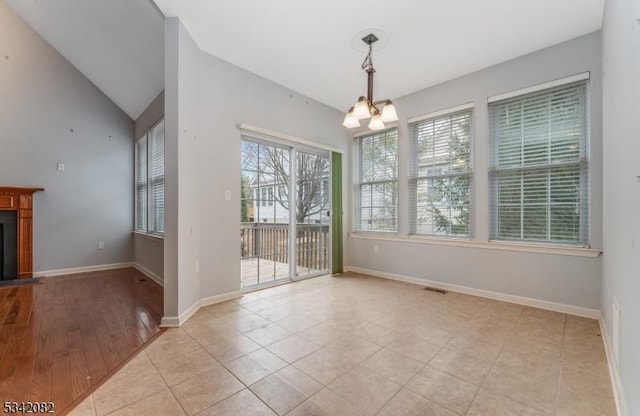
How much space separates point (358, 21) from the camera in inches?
104

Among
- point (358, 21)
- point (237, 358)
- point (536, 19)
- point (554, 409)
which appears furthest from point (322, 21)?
A: point (554, 409)

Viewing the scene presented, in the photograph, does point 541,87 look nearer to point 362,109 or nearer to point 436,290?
point 362,109

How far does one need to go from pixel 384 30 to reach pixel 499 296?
3.26 meters

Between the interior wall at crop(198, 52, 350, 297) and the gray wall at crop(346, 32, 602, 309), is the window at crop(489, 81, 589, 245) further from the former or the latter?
the interior wall at crop(198, 52, 350, 297)

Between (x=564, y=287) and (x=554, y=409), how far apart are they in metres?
1.92

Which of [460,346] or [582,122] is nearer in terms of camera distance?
[460,346]

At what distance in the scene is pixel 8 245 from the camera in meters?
4.20

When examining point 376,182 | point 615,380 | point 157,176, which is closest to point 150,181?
point 157,176

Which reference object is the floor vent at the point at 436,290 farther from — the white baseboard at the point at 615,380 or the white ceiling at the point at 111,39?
the white ceiling at the point at 111,39

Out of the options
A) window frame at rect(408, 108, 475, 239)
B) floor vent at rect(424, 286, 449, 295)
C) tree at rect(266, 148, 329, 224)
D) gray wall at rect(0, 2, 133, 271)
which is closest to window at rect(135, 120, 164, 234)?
gray wall at rect(0, 2, 133, 271)

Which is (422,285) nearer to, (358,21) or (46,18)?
(358,21)

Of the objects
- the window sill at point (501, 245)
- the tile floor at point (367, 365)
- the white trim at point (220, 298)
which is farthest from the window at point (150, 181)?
the window sill at point (501, 245)

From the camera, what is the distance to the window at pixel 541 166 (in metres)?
2.88

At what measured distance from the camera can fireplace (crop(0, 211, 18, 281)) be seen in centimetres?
416
